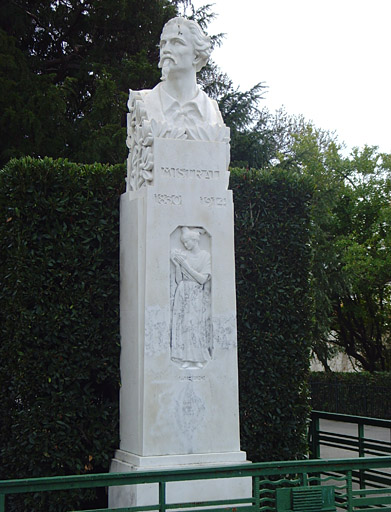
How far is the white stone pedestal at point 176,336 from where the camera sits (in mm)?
7449

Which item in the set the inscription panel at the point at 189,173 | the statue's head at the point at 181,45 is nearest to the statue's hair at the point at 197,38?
the statue's head at the point at 181,45

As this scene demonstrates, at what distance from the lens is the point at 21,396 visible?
8117mm

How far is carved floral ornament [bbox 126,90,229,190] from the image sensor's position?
784 cm

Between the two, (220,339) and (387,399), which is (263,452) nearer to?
(220,339)

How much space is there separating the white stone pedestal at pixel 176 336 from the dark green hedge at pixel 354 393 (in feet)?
54.9

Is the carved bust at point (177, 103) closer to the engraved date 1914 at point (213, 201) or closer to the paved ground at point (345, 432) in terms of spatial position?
the engraved date 1914 at point (213, 201)

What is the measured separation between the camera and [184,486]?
731 centimetres

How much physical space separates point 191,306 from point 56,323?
62.5 inches

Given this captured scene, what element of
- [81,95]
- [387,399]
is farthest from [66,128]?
[387,399]

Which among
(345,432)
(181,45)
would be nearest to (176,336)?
(181,45)

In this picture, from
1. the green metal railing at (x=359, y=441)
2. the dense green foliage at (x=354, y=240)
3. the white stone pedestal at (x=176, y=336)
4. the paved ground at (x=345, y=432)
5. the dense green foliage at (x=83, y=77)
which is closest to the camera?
the white stone pedestal at (x=176, y=336)

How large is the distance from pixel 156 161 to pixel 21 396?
2.91m

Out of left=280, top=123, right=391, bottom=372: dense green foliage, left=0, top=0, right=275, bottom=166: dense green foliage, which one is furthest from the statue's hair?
left=280, top=123, right=391, bottom=372: dense green foliage

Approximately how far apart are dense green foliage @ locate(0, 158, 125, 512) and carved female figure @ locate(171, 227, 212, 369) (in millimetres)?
1088
